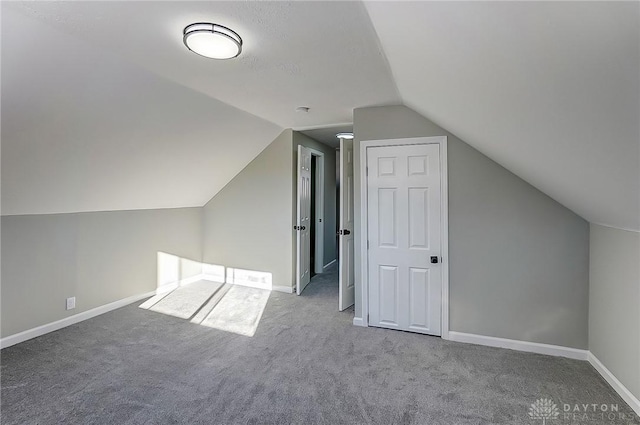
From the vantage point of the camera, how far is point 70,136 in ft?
8.05

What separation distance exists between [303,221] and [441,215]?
2159 mm

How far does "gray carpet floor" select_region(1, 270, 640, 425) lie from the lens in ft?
6.48

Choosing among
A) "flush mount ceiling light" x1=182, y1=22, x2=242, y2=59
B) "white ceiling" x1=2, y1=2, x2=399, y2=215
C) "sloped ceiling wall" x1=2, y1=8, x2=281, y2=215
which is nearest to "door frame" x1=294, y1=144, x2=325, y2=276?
"sloped ceiling wall" x1=2, y1=8, x2=281, y2=215

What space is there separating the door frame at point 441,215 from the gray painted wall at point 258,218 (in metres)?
1.45

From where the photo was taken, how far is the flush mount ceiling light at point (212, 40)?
68.2 inches

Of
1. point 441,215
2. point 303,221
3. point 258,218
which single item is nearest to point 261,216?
point 258,218

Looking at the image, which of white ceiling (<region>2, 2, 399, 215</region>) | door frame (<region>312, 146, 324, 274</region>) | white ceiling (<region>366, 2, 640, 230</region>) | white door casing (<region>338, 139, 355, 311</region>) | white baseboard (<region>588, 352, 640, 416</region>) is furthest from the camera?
door frame (<region>312, 146, 324, 274</region>)

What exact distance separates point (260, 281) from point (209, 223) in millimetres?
1280

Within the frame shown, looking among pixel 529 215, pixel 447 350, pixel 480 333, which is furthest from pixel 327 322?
pixel 529 215

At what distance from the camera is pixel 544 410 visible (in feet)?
6.66

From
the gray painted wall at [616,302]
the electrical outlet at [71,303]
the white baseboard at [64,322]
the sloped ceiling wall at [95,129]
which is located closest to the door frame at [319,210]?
the sloped ceiling wall at [95,129]

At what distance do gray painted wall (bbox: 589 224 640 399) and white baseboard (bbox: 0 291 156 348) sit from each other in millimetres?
4869

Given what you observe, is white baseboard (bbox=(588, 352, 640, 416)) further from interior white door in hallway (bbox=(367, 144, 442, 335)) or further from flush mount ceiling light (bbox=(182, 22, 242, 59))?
flush mount ceiling light (bbox=(182, 22, 242, 59))

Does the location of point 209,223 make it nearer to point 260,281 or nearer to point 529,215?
point 260,281
